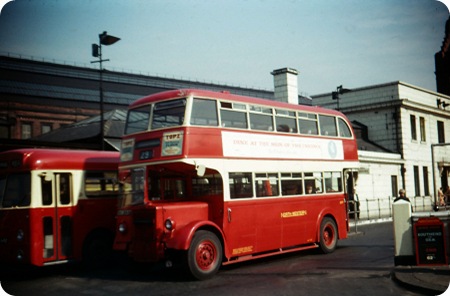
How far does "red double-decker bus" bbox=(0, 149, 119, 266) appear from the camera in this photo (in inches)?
486

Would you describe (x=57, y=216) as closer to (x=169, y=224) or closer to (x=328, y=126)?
(x=169, y=224)

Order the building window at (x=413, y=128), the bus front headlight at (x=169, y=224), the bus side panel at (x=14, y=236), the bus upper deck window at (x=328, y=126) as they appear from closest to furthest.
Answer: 1. the bus front headlight at (x=169, y=224)
2. the bus side panel at (x=14, y=236)
3. the bus upper deck window at (x=328, y=126)
4. the building window at (x=413, y=128)

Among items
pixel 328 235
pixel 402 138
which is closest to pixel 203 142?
pixel 328 235

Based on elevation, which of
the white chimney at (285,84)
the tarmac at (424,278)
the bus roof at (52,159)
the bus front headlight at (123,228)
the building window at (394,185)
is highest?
the white chimney at (285,84)

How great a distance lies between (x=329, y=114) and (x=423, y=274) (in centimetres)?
699

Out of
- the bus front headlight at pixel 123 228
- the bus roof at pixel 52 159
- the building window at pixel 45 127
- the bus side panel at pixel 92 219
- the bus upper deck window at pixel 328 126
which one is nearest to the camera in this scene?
the bus front headlight at pixel 123 228

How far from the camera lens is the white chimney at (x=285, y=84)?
26.6 metres

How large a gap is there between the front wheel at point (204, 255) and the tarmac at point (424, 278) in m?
3.96

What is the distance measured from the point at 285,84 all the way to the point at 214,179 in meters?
15.0

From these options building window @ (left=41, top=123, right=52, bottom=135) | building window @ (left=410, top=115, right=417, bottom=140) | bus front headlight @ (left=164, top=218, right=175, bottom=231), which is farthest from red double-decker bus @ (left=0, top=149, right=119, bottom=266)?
building window @ (left=41, top=123, right=52, bottom=135)

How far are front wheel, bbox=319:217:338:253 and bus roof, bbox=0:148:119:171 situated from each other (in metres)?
6.52

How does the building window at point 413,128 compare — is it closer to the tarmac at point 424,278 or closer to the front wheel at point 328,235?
the front wheel at point 328,235

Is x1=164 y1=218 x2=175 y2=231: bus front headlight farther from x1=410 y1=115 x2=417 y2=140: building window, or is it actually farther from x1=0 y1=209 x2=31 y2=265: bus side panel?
x1=410 y1=115 x2=417 y2=140: building window

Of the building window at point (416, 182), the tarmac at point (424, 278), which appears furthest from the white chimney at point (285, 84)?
the tarmac at point (424, 278)
